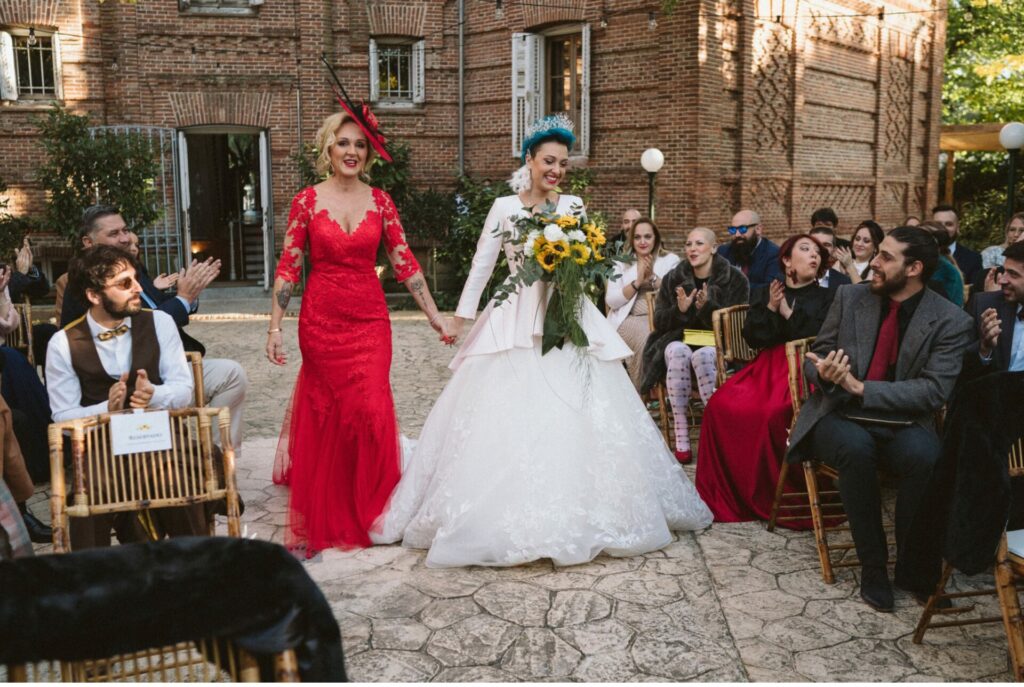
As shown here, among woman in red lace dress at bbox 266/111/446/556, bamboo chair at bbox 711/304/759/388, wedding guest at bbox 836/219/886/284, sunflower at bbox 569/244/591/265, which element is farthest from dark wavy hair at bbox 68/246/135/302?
wedding guest at bbox 836/219/886/284

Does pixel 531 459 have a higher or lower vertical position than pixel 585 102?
lower

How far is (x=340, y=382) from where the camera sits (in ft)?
15.5

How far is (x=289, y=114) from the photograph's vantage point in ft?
51.8

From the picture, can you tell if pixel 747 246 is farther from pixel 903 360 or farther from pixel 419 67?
pixel 419 67

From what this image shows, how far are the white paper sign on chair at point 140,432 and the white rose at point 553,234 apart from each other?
197cm

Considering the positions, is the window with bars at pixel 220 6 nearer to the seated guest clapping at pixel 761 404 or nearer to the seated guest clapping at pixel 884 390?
the seated guest clapping at pixel 761 404

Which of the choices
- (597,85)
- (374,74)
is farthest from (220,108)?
(597,85)

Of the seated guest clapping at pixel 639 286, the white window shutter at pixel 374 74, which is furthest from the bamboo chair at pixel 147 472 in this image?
the white window shutter at pixel 374 74

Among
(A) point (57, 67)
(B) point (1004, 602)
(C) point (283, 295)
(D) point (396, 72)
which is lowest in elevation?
(B) point (1004, 602)

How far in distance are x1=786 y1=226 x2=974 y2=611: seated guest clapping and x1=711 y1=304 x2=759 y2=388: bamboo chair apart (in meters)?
1.28

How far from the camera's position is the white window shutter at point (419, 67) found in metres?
16.2

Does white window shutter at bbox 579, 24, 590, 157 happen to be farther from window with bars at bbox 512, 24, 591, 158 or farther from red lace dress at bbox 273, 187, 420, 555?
red lace dress at bbox 273, 187, 420, 555

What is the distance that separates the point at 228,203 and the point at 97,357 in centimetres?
1506

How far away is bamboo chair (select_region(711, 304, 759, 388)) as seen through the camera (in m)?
5.60
